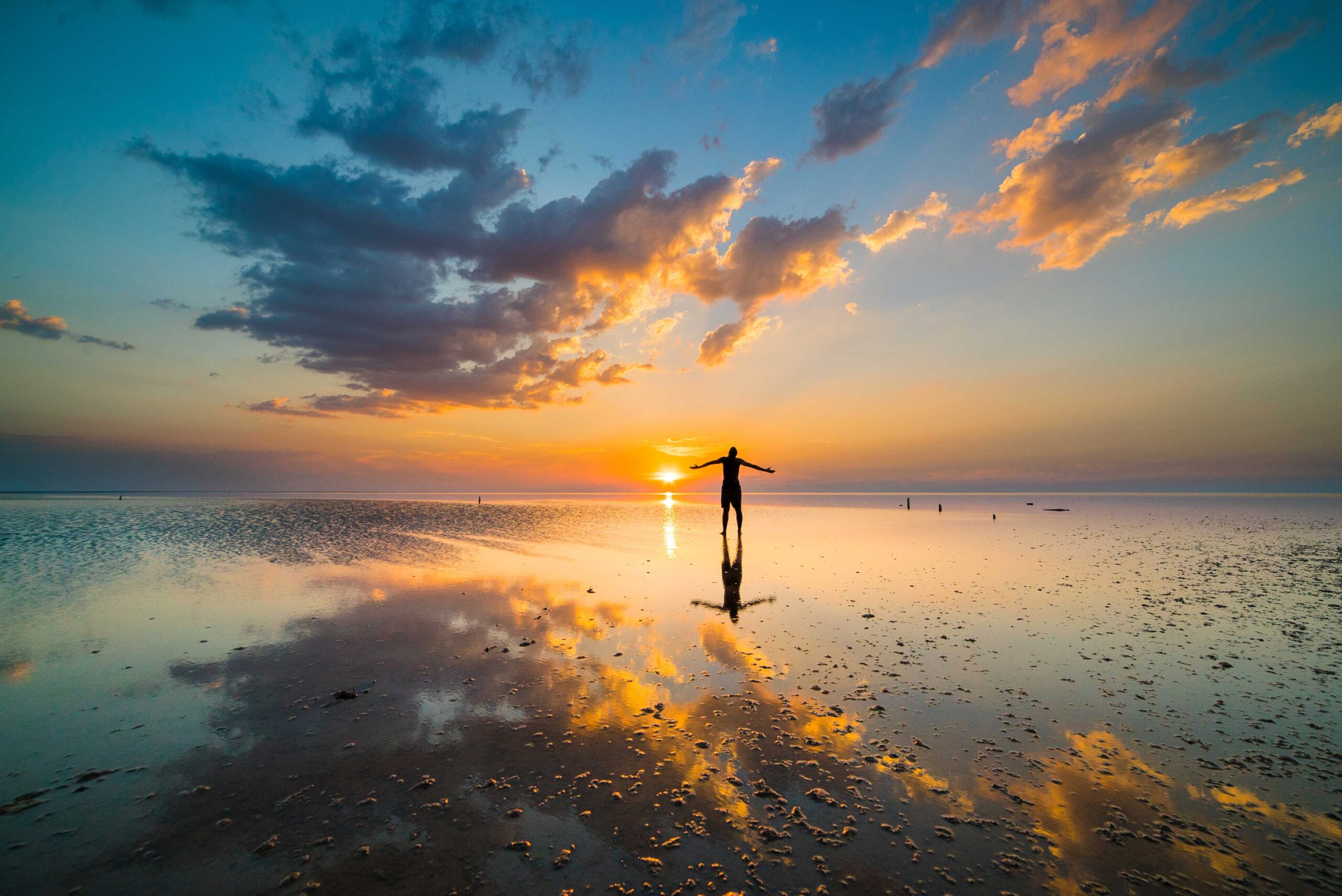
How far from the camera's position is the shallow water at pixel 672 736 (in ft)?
11.6

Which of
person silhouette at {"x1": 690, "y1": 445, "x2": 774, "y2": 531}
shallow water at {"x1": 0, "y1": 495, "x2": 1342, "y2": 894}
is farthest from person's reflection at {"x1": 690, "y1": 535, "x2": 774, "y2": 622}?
person silhouette at {"x1": 690, "y1": 445, "x2": 774, "y2": 531}

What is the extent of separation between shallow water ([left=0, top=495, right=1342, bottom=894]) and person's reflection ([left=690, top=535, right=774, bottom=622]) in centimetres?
31

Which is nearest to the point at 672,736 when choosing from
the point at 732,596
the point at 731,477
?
the point at 732,596

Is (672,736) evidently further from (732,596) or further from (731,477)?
(731,477)

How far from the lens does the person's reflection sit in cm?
1069

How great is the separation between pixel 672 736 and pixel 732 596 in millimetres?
6600

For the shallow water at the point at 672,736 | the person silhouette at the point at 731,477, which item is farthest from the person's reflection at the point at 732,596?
the person silhouette at the point at 731,477

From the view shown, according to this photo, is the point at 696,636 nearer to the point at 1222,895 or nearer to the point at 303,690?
the point at 303,690

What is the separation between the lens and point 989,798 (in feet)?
14.1

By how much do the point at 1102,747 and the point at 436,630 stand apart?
9.57 metres

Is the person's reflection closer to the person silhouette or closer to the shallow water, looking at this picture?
the shallow water

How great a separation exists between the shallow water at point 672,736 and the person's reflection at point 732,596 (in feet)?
1.00

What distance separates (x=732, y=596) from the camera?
38.9 feet

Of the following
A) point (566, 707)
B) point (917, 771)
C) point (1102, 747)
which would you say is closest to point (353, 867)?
point (566, 707)
